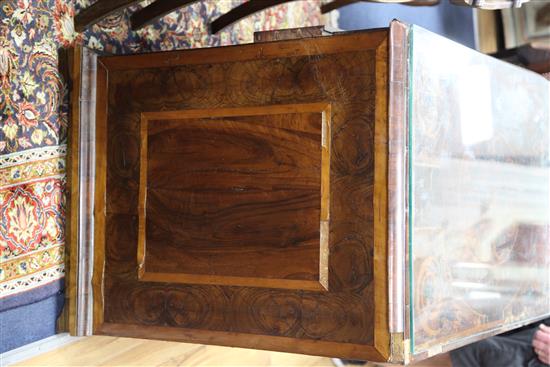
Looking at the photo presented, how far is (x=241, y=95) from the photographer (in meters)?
1.33

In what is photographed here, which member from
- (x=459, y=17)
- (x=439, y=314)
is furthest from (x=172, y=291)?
(x=459, y=17)

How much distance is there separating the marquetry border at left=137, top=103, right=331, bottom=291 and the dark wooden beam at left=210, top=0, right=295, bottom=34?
62cm

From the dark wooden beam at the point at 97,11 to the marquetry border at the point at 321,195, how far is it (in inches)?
10.1

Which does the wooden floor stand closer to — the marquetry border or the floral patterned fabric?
the floral patterned fabric

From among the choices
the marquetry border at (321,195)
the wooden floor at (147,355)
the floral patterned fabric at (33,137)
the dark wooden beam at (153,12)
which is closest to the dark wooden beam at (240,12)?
the dark wooden beam at (153,12)

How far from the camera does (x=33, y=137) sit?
140 cm

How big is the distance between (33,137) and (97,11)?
33 centimetres

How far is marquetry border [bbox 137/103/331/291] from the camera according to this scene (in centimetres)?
126

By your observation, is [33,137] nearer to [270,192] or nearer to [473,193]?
[270,192]

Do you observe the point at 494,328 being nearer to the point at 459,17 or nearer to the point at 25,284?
the point at 25,284

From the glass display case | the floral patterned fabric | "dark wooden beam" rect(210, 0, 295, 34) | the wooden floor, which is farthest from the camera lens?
"dark wooden beam" rect(210, 0, 295, 34)

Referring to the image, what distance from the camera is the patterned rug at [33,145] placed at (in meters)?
1.34

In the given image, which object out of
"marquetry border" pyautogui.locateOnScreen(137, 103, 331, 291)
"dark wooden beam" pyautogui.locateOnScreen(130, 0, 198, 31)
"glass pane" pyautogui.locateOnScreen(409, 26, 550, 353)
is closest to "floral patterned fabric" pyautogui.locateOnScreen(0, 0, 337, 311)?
"dark wooden beam" pyautogui.locateOnScreen(130, 0, 198, 31)

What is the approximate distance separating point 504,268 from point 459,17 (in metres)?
2.60
